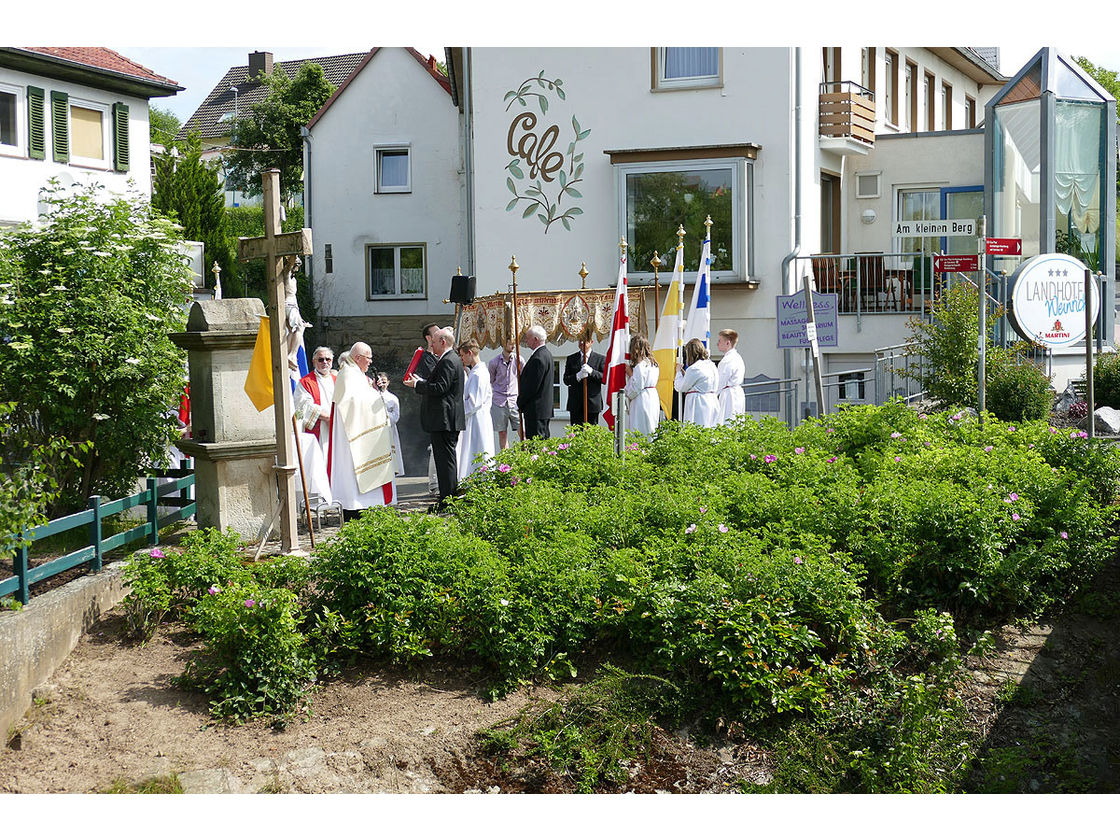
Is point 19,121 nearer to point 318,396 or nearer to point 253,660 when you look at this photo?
point 318,396

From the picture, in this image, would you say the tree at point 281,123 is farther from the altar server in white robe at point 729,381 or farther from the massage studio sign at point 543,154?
the altar server in white robe at point 729,381

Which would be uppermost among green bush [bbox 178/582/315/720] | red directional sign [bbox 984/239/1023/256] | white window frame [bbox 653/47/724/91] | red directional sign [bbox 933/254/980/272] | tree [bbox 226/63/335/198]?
tree [bbox 226/63/335/198]

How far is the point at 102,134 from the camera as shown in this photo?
29.5 meters

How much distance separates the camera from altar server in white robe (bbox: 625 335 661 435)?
1360cm

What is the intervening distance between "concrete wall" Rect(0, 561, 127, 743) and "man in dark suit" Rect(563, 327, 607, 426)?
761cm

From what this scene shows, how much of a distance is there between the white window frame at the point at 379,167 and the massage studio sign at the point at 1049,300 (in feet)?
69.6

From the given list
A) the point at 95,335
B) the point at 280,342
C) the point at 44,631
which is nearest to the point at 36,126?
the point at 95,335

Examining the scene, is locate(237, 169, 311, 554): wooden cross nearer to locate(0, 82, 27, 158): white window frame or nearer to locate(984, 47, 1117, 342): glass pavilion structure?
locate(984, 47, 1117, 342): glass pavilion structure

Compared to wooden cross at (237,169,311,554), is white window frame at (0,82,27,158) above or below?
above

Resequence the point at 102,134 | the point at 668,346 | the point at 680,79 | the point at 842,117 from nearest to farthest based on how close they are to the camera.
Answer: the point at 668,346, the point at 680,79, the point at 842,117, the point at 102,134

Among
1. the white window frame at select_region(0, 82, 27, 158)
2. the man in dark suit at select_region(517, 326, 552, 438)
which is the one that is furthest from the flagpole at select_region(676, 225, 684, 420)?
the white window frame at select_region(0, 82, 27, 158)

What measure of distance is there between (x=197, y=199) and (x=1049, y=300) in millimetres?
26453

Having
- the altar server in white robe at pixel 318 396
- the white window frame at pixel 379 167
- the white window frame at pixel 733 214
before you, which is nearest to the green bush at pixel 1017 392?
the white window frame at pixel 733 214

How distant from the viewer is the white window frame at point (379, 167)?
107 ft
